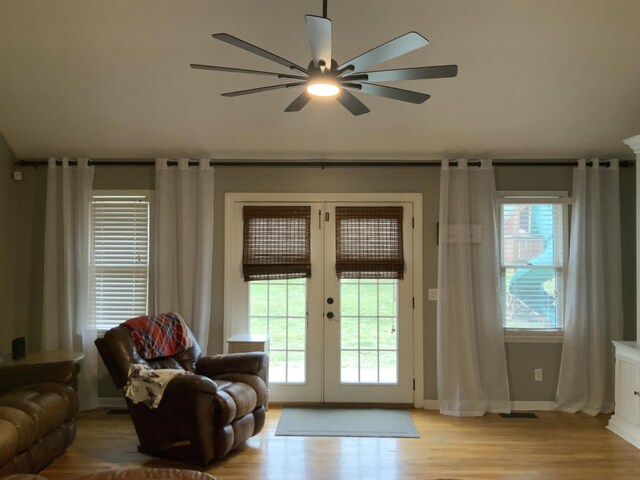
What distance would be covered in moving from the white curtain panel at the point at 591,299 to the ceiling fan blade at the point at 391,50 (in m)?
3.22

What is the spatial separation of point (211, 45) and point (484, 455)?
3.60m

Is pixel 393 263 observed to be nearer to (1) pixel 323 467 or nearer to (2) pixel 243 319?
(2) pixel 243 319

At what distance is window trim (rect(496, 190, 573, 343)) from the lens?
4.68 metres

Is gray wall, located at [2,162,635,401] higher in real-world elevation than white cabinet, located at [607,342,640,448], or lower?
higher

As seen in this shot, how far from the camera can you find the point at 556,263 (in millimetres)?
4707

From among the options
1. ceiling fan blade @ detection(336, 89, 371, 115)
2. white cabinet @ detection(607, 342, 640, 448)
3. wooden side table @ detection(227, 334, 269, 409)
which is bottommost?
white cabinet @ detection(607, 342, 640, 448)

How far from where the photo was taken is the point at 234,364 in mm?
4008

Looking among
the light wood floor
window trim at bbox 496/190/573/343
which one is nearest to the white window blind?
the light wood floor

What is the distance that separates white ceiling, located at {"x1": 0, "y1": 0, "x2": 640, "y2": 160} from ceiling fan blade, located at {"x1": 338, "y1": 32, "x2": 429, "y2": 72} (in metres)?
1.10

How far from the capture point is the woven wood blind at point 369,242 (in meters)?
4.72

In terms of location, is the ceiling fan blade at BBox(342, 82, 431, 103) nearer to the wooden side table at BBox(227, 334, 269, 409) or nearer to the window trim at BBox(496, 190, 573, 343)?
the window trim at BBox(496, 190, 573, 343)

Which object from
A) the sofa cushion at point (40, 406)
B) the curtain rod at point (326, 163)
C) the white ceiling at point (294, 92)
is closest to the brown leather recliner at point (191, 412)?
the sofa cushion at point (40, 406)

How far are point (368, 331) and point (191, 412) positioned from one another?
200 centimetres

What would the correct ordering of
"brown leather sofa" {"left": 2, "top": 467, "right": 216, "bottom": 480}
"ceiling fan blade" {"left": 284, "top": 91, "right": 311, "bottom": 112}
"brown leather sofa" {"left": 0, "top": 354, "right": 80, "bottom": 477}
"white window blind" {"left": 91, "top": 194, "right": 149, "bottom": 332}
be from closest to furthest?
"brown leather sofa" {"left": 2, "top": 467, "right": 216, "bottom": 480} < "ceiling fan blade" {"left": 284, "top": 91, "right": 311, "bottom": 112} < "brown leather sofa" {"left": 0, "top": 354, "right": 80, "bottom": 477} < "white window blind" {"left": 91, "top": 194, "right": 149, "bottom": 332}
